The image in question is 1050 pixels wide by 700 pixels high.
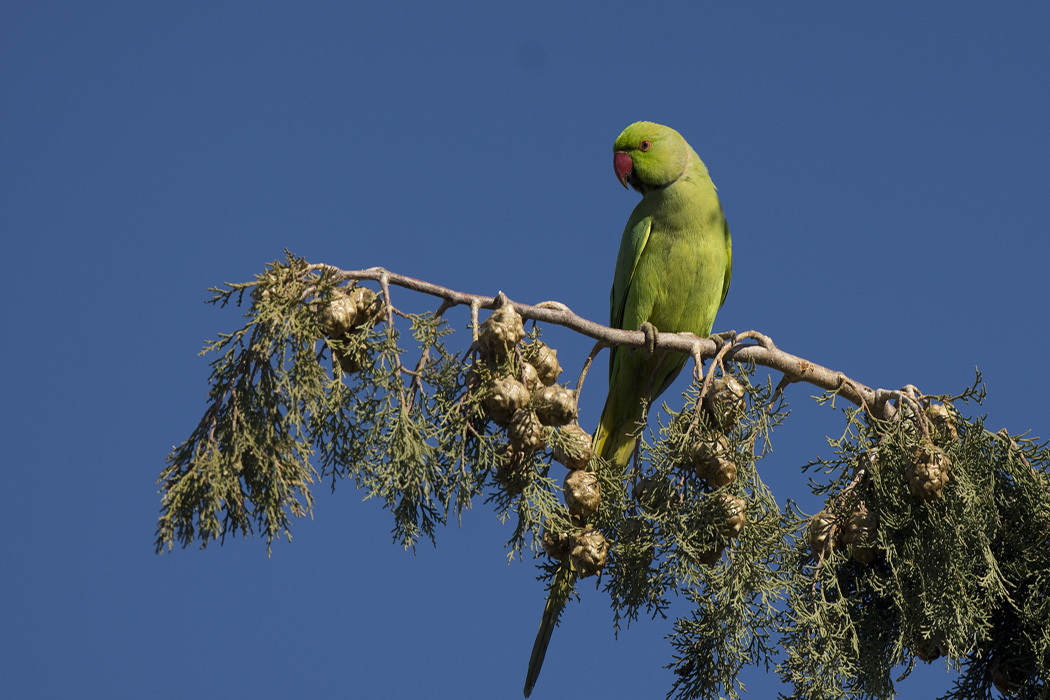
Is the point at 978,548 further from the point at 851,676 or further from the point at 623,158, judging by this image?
the point at 623,158

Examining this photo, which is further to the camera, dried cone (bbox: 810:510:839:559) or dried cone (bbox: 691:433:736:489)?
dried cone (bbox: 810:510:839:559)

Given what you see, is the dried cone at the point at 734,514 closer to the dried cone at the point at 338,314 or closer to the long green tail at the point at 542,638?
the long green tail at the point at 542,638

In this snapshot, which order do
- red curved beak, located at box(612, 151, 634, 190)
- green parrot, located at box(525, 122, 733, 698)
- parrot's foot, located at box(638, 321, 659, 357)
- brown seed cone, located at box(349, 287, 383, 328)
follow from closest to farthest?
brown seed cone, located at box(349, 287, 383, 328), parrot's foot, located at box(638, 321, 659, 357), green parrot, located at box(525, 122, 733, 698), red curved beak, located at box(612, 151, 634, 190)

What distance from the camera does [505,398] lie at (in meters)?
2.16

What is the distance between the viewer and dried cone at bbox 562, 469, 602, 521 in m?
2.35

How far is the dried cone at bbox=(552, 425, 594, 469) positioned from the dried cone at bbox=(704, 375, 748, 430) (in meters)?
0.37

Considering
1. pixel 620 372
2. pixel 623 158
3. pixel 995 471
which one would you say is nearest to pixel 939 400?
pixel 995 471

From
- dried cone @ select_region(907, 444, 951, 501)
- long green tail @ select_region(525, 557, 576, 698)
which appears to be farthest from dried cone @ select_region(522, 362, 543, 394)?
dried cone @ select_region(907, 444, 951, 501)

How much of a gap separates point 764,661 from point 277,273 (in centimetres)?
169

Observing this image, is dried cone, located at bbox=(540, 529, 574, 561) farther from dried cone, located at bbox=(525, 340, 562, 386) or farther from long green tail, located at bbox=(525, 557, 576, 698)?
dried cone, located at bbox=(525, 340, 562, 386)

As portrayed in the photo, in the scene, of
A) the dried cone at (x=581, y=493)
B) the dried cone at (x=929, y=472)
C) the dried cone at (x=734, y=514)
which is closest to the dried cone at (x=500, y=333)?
the dried cone at (x=581, y=493)

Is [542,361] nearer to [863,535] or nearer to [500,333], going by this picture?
[500,333]

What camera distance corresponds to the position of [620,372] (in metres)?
4.09

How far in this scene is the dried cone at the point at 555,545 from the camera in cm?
238
